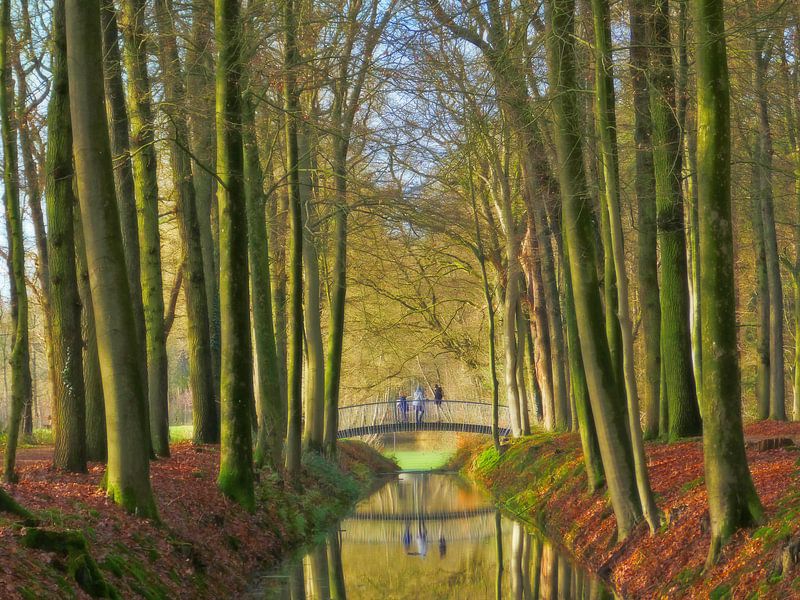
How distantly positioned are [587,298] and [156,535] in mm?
5346

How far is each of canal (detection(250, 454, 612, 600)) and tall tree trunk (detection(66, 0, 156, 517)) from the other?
6.21ft

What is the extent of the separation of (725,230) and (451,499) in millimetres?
16222

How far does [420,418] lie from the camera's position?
115 feet

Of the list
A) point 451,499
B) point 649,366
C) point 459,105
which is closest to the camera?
point 459,105

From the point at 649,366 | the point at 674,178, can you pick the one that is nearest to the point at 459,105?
the point at 674,178

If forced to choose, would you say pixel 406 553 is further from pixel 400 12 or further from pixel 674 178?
pixel 400 12

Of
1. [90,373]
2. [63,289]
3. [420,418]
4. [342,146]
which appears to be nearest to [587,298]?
[63,289]

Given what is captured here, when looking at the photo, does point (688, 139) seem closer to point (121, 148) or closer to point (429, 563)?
point (429, 563)

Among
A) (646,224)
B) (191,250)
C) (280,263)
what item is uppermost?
(280,263)

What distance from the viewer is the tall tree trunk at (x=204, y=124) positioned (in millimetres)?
13633

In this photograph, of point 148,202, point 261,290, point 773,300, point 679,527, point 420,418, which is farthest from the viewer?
point 420,418

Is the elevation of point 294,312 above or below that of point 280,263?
below

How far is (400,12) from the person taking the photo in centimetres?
1264

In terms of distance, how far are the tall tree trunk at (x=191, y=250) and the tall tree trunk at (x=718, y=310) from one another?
7.39 metres
